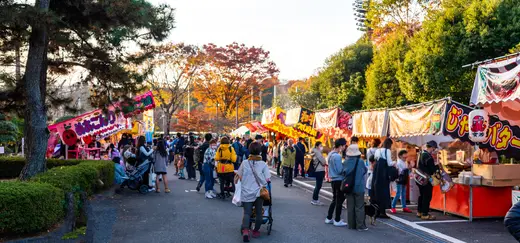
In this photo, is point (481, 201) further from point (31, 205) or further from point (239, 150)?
point (31, 205)

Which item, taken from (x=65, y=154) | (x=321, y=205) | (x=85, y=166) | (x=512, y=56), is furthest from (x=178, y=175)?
(x=512, y=56)

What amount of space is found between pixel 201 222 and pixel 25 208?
11.5 feet

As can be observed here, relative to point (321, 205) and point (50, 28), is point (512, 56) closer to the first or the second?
point (321, 205)

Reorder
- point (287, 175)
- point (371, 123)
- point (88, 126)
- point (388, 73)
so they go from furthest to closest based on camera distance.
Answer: point (388, 73) < point (88, 126) < point (287, 175) < point (371, 123)

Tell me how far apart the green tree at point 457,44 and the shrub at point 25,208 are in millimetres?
18449

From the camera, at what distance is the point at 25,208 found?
7.00 metres

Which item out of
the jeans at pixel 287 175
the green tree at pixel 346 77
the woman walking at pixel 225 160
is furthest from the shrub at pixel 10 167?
the green tree at pixel 346 77

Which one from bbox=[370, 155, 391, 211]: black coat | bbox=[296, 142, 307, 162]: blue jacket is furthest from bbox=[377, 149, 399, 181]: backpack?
bbox=[296, 142, 307, 162]: blue jacket

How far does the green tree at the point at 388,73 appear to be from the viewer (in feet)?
86.1

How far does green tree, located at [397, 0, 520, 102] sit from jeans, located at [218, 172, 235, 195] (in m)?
12.8

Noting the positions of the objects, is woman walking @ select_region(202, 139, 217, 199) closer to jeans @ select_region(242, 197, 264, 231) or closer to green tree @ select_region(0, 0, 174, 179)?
green tree @ select_region(0, 0, 174, 179)

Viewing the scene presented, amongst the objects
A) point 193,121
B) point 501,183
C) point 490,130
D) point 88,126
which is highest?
point 193,121

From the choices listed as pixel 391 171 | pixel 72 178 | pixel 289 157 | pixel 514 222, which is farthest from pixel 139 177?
pixel 514 222

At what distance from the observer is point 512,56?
30.9 feet
